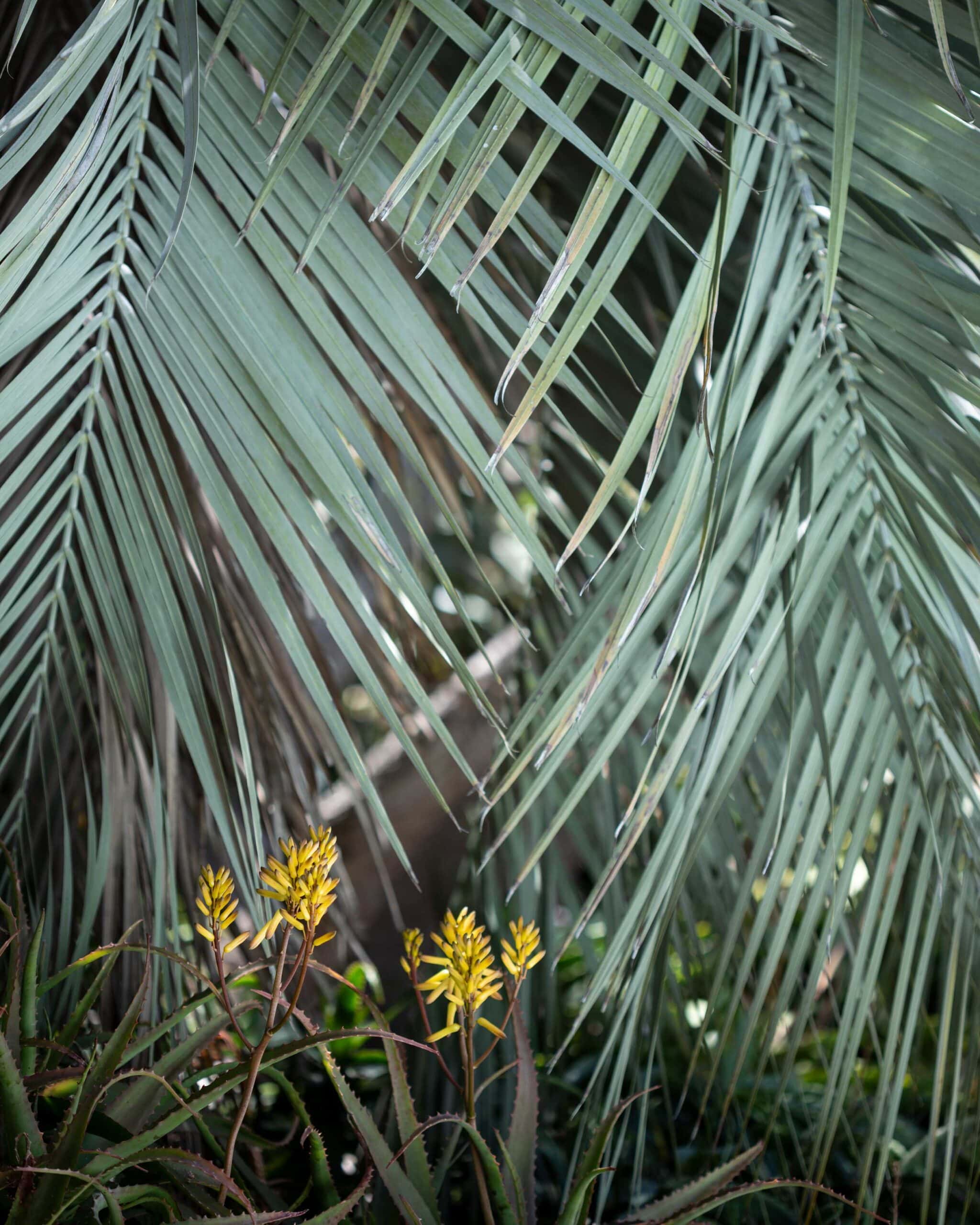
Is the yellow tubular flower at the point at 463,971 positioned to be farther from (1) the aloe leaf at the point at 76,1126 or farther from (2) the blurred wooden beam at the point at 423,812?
(2) the blurred wooden beam at the point at 423,812

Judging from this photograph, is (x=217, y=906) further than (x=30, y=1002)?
No

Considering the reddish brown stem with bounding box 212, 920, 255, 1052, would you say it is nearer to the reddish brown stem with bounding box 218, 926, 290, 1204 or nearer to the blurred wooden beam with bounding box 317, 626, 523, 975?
the reddish brown stem with bounding box 218, 926, 290, 1204

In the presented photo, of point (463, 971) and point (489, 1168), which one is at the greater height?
point (463, 971)

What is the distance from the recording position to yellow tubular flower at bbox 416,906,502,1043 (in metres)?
0.41

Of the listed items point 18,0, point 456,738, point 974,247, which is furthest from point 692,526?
point 456,738

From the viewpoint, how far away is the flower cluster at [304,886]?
1.26 feet

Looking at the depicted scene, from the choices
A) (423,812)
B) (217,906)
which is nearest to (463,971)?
(217,906)

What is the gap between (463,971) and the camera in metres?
0.41

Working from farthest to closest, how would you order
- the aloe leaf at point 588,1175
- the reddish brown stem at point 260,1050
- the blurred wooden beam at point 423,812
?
1. the blurred wooden beam at point 423,812
2. the aloe leaf at point 588,1175
3. the reddish brown stem at point 260,1050

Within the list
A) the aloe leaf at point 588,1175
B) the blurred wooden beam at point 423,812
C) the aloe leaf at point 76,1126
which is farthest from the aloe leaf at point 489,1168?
the blurred wooden beam at point 423,812

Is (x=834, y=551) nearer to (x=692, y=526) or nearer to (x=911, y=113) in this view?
(x=692, y=526)

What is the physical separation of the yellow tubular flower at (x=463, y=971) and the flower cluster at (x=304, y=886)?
0.05 meters

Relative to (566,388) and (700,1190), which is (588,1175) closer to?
(700,1190)

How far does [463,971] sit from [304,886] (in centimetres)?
8
